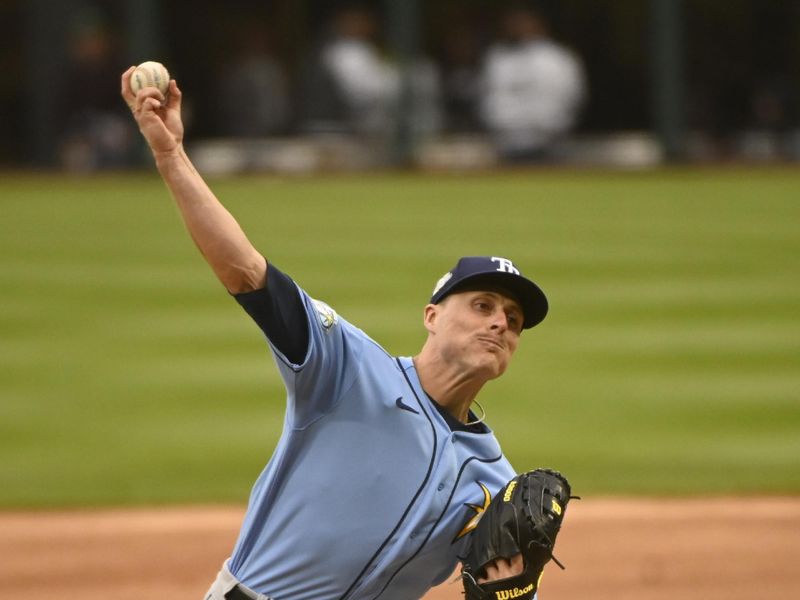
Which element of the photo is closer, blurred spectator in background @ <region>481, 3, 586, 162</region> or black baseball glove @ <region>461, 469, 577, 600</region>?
black baseball glove @ <region>461, 469, 577, 600</region>

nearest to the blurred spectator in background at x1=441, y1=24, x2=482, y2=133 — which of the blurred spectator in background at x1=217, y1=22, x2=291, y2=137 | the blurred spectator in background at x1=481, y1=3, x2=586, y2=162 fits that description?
the blurred spectator in background at x1=481, y1=3, x2=586, y2=162

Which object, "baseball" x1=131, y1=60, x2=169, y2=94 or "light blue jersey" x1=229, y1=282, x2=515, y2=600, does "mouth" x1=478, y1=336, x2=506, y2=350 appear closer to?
"light blue jersey" x1=229, y1=282, x2=515, y2=600

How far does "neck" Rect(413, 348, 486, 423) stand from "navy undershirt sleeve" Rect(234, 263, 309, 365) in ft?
1.36

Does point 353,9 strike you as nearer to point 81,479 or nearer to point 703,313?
point 703,313

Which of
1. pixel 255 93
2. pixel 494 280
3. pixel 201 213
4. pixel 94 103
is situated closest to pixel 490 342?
pixel 494 280

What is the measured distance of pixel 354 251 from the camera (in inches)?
504

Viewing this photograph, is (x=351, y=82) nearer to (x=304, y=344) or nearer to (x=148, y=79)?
(x=148, y=79)

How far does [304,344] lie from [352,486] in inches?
15.2

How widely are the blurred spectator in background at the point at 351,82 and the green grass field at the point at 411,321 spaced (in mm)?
786

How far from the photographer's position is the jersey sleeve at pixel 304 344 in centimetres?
297

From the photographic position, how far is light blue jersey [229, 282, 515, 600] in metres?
3.17

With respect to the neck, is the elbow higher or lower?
higher

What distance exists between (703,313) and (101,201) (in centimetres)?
781

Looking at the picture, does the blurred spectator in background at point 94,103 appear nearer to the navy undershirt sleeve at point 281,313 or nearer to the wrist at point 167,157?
the wrist at point 167,157
